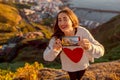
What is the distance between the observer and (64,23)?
12.4 feet

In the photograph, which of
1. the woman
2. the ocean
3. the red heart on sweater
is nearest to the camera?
the woman

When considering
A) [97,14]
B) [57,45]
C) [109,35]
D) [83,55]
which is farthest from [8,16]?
[57,45]

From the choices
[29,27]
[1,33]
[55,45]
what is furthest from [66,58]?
[29,27]

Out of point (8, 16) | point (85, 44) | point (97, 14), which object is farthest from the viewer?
point (97, 14)

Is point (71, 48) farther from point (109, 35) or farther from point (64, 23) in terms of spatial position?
point (109, 35)

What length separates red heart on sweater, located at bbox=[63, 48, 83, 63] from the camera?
3.83 metres

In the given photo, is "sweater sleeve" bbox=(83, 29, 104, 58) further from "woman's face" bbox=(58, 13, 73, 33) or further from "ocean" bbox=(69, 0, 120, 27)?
"ocean" bbox=(69, 0, 120, 27)

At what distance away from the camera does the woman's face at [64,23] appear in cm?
379

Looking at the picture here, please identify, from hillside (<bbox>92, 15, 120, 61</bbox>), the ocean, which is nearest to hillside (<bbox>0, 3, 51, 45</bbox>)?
the ocean

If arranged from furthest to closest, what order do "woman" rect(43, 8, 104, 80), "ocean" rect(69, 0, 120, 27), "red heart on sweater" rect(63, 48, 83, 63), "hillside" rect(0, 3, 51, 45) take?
"ocean" rect(69, 0, 120, 27) → "hillside" rect(0, 3, 51, 45) → "red heart on sweater" rect(63, 48, 83, 63) → "woman" rect(43, 8, 104, 80)

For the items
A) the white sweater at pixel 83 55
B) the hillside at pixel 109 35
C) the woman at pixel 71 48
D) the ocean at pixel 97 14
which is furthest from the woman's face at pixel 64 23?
the ocean at pixel 97 14

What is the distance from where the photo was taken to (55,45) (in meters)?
3.67

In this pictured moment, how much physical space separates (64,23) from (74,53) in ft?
1.15

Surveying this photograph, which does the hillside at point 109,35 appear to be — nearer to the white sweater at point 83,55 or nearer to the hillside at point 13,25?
the white sweater at point 83,55
